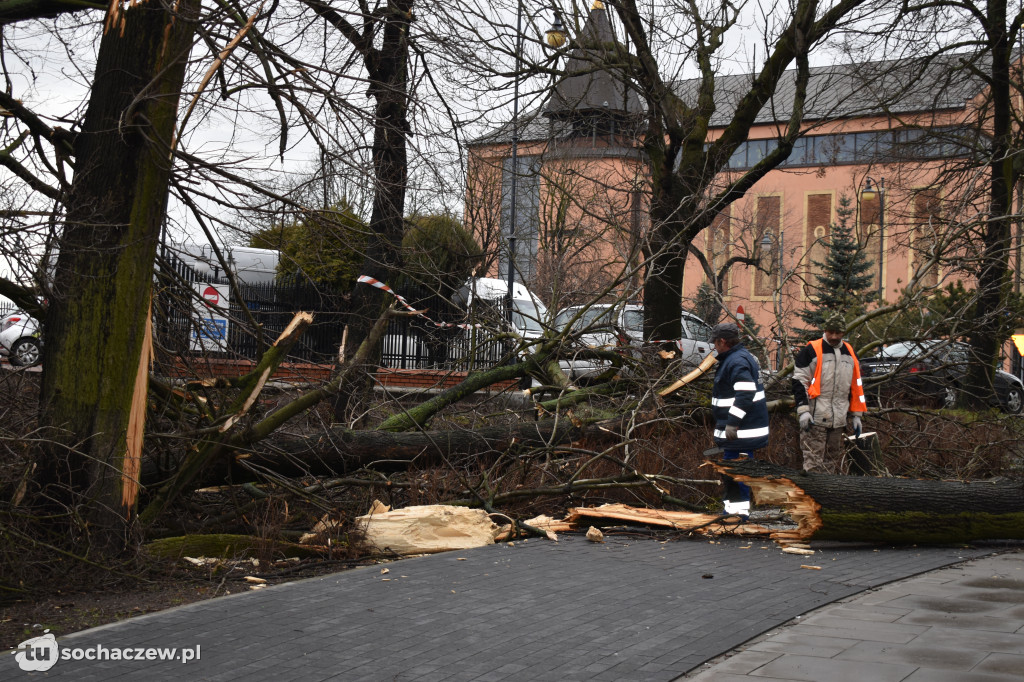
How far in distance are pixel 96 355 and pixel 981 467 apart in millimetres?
9012

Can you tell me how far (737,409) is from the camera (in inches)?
336

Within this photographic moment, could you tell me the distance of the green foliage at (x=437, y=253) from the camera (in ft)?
37.4

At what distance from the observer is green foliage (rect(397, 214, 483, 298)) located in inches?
449

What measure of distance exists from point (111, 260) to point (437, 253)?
12.3 metres

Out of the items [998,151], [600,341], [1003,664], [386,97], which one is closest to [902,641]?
[1003,664]

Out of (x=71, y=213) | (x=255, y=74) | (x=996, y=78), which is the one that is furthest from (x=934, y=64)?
(x=71, y=213)

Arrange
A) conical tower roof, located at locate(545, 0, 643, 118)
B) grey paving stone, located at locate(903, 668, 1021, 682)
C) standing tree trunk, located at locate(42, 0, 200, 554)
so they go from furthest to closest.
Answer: conical tower roof, located at locate(545, 0, 643, 118)
standing tree trunk, located at locate(42, 0, 200, 554)
grey paving stone, located at locate(903, 668, 1021, 682)

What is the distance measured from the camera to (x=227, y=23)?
274 inches

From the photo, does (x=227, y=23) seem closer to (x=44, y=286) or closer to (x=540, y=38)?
(x=44, y=286)

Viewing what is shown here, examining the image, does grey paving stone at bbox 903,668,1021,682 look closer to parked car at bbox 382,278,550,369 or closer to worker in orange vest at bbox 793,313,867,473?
worker in orange vest at bbox 793,313,867,473

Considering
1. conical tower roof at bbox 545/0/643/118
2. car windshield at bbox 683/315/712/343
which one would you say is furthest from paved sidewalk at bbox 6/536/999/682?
car windshield at bbox 683/315/712/343

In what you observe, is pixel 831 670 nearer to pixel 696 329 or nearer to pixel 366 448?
pixel 366 448

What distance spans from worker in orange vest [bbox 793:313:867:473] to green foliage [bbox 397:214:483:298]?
389 cm

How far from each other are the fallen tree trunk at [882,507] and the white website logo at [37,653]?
5012 millimetres
